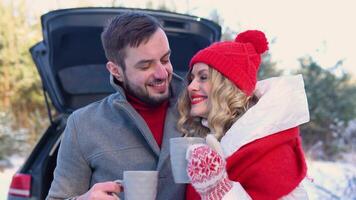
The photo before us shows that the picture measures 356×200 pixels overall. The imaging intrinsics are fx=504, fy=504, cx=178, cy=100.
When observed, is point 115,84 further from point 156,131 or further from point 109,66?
point 156,131

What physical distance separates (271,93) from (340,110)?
9.46m

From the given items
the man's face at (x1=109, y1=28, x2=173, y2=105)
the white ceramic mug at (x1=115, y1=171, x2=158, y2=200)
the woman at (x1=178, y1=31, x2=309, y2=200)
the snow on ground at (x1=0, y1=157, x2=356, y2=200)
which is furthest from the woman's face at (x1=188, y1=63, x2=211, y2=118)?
the snow on ground at (x1=0, y1=157, x2=356, y2=200)

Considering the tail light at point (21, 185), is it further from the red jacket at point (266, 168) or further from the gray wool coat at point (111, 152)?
the red jacket at point (266, 168)

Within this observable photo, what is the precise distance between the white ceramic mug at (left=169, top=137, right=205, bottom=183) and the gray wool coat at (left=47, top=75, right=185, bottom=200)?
0.78 feet

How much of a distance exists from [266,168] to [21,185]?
197 cm

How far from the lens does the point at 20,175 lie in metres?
3.08

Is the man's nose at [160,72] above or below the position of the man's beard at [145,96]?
above

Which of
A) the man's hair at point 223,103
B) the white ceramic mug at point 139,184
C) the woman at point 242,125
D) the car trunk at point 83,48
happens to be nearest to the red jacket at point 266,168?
the woman at point 242,125

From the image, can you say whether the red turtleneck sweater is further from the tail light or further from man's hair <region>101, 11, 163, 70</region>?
the tail light

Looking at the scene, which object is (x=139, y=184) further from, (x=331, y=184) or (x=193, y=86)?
(x=331, y=184)

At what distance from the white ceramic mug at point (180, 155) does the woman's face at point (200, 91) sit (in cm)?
19

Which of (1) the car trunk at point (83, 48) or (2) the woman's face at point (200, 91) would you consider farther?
(1) the car trunk at point (83, 48)

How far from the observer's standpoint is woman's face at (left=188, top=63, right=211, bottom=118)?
1.70m

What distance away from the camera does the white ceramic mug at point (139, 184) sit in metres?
1.44
